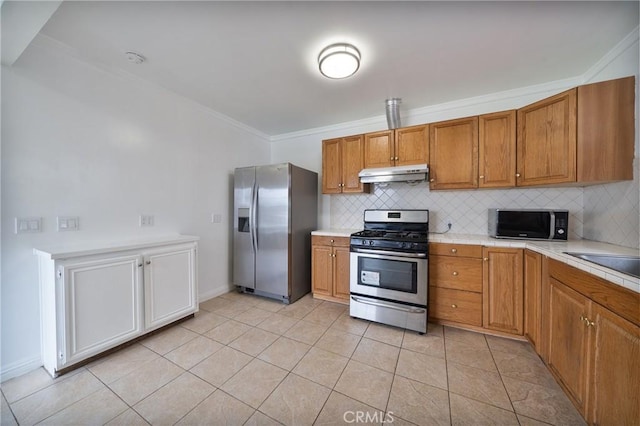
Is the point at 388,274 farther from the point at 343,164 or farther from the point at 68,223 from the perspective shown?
the point at 68,223

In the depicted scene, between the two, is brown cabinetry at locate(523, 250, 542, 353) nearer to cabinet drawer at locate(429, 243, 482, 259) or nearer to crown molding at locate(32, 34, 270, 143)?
cabinet drawer at locate(429, 243, 482, 259)

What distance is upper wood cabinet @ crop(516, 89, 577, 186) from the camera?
1.93 m

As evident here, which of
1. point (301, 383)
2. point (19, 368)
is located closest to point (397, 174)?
point (301, 383)

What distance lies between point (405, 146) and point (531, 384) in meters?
2.36

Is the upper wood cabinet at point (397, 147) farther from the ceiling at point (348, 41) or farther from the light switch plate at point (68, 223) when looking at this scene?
the light switch plate at point (68, 223)

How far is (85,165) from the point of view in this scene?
6.59 feet

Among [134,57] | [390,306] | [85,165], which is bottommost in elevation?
[390,306]

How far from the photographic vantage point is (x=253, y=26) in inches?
65.2

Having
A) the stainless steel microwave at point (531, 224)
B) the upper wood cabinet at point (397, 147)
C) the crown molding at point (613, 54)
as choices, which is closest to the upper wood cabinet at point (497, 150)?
the stainless steel microwave at point (531, 224)

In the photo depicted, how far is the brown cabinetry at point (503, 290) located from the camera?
82.6 inches

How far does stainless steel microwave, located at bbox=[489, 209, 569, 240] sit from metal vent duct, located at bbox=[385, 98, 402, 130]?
1.47m

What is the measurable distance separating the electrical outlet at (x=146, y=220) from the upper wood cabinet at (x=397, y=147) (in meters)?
2.54

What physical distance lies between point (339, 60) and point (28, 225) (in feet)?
8.74

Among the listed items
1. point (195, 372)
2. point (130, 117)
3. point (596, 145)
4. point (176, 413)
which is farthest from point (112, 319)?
point (596, 145)
